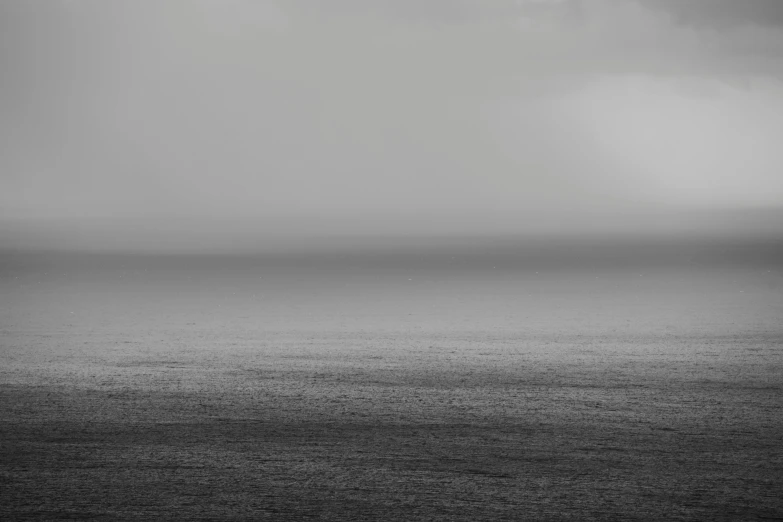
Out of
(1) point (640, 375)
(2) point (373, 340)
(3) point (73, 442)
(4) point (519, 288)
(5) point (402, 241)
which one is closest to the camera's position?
(3) point (73, 442)

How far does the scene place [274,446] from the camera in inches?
246

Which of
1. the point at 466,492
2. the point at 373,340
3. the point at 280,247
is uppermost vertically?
the point at 280,247

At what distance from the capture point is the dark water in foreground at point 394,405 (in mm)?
5320

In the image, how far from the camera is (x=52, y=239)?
33.6 m

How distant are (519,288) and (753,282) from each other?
4.16 m

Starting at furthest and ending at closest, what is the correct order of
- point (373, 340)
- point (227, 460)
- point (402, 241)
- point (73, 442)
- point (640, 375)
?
point (402, 241), point (373, 340), point (640, 375), point (73, 442), point (227, 460)

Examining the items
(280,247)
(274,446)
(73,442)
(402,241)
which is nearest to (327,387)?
(274,446)

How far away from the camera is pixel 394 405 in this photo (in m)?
7.34

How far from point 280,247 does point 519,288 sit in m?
13.9

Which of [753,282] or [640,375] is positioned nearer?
[640,375]

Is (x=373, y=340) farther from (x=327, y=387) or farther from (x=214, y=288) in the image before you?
(x=214, y=288)

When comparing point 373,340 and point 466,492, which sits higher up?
point 373,340

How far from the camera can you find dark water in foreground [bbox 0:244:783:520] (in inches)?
209

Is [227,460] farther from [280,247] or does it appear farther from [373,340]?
[280,247]
